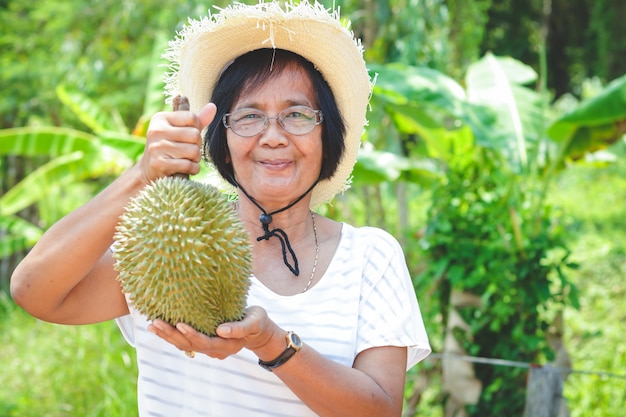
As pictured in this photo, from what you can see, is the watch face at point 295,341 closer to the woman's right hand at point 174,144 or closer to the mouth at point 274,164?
the woman's right hand at point 174,144

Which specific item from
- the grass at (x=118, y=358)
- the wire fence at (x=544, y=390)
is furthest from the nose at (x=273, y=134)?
the grass at (x=118, y=358)

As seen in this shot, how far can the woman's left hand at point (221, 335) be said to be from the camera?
133cm

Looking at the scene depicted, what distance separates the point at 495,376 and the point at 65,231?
2.67 m

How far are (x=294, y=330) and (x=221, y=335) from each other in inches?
15.5

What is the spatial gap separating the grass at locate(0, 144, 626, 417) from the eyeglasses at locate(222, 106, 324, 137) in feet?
7.31

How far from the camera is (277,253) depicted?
6.12 ft

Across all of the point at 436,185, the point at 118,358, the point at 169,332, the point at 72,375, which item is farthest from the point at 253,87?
the point at 72,375

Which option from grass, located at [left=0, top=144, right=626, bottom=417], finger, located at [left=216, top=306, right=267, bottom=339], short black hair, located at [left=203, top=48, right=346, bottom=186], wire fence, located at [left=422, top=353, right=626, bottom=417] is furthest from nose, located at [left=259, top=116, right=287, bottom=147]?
grass, located at [left=0, top=144, right=626, bottom=417]

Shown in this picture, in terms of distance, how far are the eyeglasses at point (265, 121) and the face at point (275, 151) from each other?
1cm

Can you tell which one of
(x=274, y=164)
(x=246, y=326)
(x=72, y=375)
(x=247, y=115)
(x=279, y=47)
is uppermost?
(x=279, y=47)

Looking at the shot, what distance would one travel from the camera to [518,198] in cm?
373

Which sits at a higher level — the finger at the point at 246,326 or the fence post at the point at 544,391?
the finger at the point at 246,326

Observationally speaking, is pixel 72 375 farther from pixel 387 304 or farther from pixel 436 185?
pixel 387 304

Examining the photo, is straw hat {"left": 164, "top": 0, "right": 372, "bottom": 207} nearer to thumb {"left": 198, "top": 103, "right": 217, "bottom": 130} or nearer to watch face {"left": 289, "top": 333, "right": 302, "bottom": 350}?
thumb {"left": 198, "top": 103, "right": 217, "bottom": 130}
